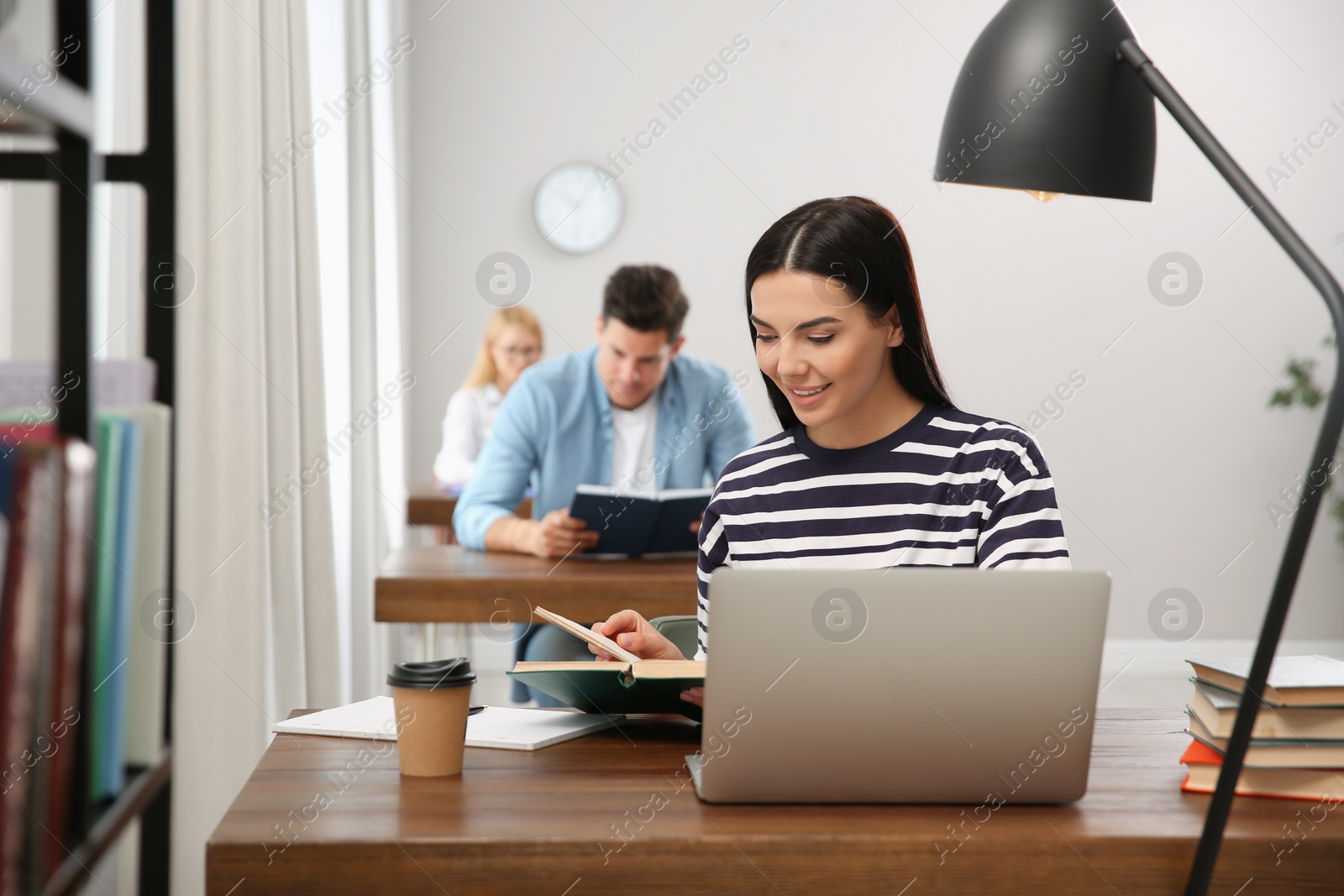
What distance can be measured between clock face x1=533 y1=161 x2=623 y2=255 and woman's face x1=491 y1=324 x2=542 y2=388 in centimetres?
53

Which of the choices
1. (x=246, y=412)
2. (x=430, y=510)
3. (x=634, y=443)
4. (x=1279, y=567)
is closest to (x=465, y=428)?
(x=430, y=510)

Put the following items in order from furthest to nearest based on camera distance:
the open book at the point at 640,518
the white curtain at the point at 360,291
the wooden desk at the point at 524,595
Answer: the white curtain at the point at 360,291 < the open book at the point at 640,518 < the wooden desk at the point at 524,595

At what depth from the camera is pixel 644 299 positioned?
2537 mm

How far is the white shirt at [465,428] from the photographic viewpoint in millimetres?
4484

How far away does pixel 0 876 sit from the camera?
56 centimetres

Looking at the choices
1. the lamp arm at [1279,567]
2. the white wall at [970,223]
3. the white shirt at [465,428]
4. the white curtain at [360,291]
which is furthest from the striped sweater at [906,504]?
the white wall at [970,223]

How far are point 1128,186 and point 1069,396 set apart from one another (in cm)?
405

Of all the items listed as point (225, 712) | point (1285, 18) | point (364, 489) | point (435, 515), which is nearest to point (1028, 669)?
point (225, 712)

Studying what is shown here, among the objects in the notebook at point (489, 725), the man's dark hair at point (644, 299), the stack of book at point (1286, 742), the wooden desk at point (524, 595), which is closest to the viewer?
the stack of book at point (1286, 742)

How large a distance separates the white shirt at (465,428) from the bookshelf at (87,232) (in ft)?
11.7

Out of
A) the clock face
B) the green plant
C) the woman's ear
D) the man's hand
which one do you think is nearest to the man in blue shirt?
the man's hand

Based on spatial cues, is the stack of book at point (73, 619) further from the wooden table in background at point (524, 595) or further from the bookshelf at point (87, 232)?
the wooden table in background at point (524, 595)

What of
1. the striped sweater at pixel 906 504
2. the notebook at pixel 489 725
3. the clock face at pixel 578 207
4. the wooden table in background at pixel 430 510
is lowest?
the notebook at pixel 489 725

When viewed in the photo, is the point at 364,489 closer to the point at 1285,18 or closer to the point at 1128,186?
the point at 1128,186
